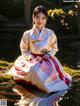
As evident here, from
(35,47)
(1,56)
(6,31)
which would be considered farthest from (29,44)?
(6,31)

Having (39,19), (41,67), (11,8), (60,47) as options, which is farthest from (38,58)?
(11,8)

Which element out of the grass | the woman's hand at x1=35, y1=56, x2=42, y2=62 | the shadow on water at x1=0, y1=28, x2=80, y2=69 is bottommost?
the shadow on water at x1=0, y1=28, x2=80, y2=69

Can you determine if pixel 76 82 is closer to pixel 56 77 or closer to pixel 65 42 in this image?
pixel 56 77

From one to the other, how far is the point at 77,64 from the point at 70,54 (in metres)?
2.94

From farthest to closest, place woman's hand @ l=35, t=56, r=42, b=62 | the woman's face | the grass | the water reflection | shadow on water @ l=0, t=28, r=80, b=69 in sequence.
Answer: shadow on water @ l=0, t=28, r=80, b=69 < the woman's face < woman's hand @ l=35, t=56, r=42, b=62 < the grass < the water reflection

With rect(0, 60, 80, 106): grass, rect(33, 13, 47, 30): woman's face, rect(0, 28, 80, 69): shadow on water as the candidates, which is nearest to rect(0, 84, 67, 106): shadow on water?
rect(0, 60, 80, 106): grass

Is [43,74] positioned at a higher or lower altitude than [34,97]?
higher

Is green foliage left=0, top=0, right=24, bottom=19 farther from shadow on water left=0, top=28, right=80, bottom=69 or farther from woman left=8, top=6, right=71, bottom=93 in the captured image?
woman left=8, top=6, right=71, bottom=93

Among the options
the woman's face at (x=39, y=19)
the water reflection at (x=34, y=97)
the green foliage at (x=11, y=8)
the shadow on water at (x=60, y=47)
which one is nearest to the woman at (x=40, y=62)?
the woman's face at (x=39, y=19)

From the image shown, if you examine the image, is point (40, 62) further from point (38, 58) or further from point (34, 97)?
point (34, 97)

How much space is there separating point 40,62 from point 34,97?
0.84 m

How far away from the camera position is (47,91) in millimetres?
7785

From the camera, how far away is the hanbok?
789 centimetres

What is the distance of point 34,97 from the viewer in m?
7.45
